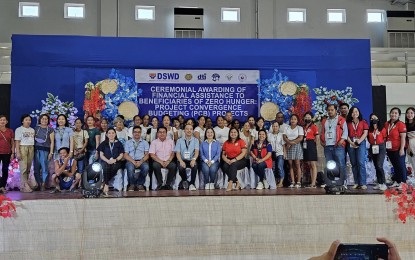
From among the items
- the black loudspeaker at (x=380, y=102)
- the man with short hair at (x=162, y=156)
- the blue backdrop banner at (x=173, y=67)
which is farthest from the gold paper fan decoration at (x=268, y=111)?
the black loudspeaker at (x=380, y=102)

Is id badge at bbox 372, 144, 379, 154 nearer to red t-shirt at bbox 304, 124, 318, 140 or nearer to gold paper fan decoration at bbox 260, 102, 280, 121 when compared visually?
red t-shirt at bbox 304, 124, 318, 140

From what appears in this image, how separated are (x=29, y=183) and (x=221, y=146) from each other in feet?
9.53

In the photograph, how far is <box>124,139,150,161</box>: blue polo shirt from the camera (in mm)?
6301

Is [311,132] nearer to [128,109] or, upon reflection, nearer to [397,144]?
[397,144]

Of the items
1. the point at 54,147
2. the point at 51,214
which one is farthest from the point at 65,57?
the point at 51,214

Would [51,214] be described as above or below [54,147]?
below

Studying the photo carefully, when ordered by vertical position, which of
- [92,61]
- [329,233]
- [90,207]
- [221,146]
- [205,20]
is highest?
[205,20]

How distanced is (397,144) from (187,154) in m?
2.94

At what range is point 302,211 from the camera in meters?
4.72

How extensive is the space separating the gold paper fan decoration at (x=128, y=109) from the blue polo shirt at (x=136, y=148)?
1.42m

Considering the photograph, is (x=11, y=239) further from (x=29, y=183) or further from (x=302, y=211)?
(x=302, y=211)

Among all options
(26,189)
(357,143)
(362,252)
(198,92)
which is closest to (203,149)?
(198,92)

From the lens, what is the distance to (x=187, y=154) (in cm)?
630

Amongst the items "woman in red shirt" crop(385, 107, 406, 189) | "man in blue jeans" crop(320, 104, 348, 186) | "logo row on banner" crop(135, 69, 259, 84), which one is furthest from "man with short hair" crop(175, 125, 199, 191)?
"woman in red shirt" crop(385, 107, 406, 189)
